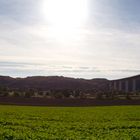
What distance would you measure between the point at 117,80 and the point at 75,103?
8055 cm

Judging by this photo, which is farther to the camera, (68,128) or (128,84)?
(128,84)

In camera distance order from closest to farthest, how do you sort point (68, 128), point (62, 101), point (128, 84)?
point (68, 128)
point (62, 101)
point (128, 84)

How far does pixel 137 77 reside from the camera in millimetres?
154000

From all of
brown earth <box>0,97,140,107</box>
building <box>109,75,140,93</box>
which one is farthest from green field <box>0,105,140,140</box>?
building <box>109,75,140,93</box>

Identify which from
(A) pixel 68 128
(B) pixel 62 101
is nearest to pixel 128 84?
(B) pixel 62 101

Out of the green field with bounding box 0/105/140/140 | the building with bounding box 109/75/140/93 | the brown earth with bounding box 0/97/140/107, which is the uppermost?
the building with bounding box 109/75/140/93

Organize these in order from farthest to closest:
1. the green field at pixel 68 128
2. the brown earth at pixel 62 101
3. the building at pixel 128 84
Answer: the building at pixel 128 84
the brown earth at pixel 62 101
the green field at pixel 68 128

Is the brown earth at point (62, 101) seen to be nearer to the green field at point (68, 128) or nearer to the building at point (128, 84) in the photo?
the green field at point (68, 128)

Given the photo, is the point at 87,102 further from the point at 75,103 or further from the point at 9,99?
the point at 9,99

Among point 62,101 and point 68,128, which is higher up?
point 62,101

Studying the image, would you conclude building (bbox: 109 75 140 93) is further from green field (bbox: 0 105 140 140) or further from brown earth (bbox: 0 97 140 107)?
green field (bbox: 0 105 140 140)

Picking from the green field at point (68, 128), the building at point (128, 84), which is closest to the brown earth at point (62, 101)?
the green field at point (68, 128)

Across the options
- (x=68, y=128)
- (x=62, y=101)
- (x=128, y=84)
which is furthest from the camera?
(x=128, y=84)

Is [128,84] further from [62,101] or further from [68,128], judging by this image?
[68,128]
